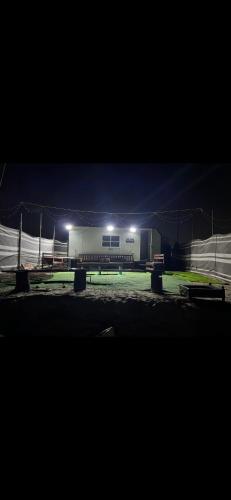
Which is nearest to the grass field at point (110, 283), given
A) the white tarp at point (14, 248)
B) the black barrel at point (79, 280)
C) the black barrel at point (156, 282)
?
the black barrel at point (156, 282)

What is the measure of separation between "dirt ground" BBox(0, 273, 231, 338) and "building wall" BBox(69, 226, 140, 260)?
12067 mm

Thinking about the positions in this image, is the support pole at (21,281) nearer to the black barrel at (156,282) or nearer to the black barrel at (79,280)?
the black barrel at (79,280)

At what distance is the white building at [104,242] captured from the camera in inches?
777

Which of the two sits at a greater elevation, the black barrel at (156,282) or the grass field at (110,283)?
the black barrel at (156,282)

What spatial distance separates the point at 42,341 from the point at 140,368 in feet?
3.51

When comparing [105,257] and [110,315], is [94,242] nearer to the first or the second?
[105,257]

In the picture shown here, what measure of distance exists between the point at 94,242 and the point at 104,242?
86cm

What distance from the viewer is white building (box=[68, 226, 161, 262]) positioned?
19734 millimetres

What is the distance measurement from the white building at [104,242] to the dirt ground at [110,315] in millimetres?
11976

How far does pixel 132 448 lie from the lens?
1.40 m

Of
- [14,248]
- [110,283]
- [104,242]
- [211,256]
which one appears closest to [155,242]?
[104,242]

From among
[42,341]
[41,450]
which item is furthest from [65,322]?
[41,450]

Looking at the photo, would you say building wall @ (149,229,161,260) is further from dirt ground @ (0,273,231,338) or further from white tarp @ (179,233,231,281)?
dirt ground @ (0,273,231,338)

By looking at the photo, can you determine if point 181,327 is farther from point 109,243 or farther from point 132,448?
point 109,243
